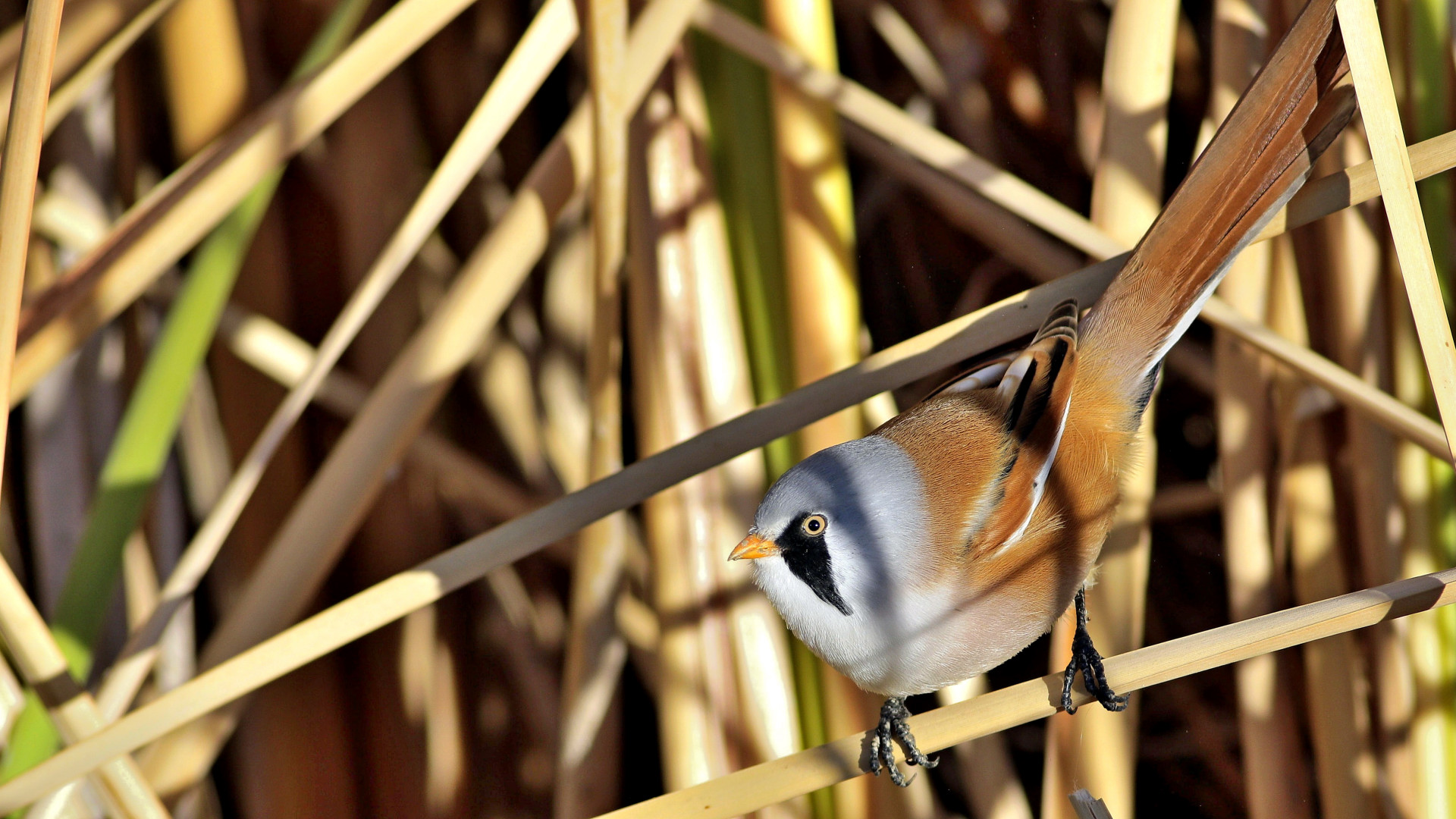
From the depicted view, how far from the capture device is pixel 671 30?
2.41ft

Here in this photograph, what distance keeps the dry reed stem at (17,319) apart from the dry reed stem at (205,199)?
110 millimetres

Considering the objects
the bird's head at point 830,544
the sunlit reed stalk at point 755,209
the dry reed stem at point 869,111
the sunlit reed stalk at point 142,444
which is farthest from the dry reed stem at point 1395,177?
the sunlit reed stalk at point 142,444

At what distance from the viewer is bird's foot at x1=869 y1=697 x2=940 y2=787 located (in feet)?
2.10

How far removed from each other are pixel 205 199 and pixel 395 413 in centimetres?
24

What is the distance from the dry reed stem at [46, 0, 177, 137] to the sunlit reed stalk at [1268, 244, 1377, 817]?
3.60ft

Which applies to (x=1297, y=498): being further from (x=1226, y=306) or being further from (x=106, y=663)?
(x=106, y=663)

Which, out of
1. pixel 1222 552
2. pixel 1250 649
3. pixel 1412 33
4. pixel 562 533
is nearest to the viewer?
pixel 1250 649

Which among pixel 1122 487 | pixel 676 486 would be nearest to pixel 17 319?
pixel 676 486


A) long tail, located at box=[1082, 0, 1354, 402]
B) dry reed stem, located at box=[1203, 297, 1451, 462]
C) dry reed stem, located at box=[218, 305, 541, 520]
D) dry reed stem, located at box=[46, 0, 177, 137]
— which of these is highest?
dry reed stem, located at box=[46, 0, 177, 137]

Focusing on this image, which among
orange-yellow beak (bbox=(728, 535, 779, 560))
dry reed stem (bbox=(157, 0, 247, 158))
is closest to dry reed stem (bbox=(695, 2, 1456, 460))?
orange-yellow beak (bbox=(728, 535, 779, 560))

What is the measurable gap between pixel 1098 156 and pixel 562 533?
60 centimetres

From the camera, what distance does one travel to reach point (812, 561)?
600mm

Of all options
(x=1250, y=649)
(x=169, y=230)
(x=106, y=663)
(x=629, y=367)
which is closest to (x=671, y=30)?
(x=629, y=367)

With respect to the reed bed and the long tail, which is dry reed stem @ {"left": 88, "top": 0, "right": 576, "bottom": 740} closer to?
the reed bed
